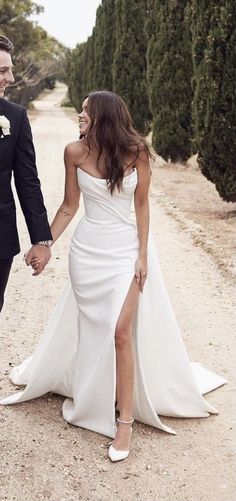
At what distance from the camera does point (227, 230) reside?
9.20 metres

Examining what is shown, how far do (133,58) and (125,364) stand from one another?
18.4 meters

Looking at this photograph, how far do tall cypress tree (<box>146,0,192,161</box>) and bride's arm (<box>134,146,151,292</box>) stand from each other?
12.2 meters

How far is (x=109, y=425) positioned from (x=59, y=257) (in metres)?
4.27

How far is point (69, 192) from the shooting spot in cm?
385

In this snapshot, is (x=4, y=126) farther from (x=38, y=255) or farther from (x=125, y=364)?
(x=125, y=364)

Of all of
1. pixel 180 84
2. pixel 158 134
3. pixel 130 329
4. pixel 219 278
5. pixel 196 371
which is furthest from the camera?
pixel 158 134

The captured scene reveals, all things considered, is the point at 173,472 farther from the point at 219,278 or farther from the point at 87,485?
the point at 219,278

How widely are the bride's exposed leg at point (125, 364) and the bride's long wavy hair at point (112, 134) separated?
63cm

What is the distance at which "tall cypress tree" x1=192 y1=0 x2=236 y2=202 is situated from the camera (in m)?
Result: 9.66

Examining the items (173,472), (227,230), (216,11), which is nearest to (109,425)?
(173,472)

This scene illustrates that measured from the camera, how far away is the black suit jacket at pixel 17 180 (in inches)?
133

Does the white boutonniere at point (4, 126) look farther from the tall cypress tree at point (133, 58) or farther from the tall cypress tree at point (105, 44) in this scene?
the tall cypress tree at point (105, 44)

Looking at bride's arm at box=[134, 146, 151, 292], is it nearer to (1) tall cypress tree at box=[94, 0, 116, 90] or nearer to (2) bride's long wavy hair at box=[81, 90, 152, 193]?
(2) bride's long wavy hair at box=[81, 90, 152, 193]

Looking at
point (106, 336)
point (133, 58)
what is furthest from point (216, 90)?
point (133, 58)
